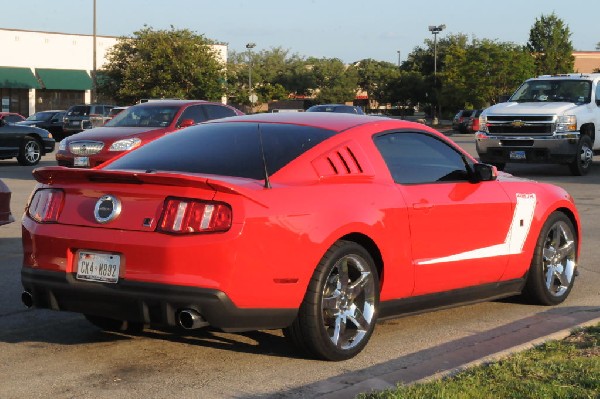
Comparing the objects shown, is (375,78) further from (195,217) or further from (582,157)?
(195,217)

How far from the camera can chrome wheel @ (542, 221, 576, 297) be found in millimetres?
8094

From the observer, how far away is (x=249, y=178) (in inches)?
242

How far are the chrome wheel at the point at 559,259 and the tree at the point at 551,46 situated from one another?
79.0 meters

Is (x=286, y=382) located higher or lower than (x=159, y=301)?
lower

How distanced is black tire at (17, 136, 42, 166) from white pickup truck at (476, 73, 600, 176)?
12.0 m

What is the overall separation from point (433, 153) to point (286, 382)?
2.36m

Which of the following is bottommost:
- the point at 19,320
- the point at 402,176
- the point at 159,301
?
the point at 19,320

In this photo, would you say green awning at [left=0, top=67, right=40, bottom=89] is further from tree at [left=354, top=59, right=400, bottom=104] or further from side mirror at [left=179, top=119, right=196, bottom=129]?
side mirror at [left=179, top=119, right=196, bottom=129]

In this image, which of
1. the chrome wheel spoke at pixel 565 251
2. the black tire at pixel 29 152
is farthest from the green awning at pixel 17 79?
the chrome wheel spoke at pixel 565 251

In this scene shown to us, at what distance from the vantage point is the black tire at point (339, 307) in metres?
5.99

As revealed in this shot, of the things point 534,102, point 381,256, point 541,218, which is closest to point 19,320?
point 381,256

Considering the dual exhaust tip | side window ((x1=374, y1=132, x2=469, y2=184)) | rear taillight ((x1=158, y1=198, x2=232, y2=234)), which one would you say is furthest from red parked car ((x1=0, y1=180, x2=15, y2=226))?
the dual exhaust tip

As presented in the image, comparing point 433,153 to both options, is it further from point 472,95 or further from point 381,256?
point 472,95

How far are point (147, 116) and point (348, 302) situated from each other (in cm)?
1383
